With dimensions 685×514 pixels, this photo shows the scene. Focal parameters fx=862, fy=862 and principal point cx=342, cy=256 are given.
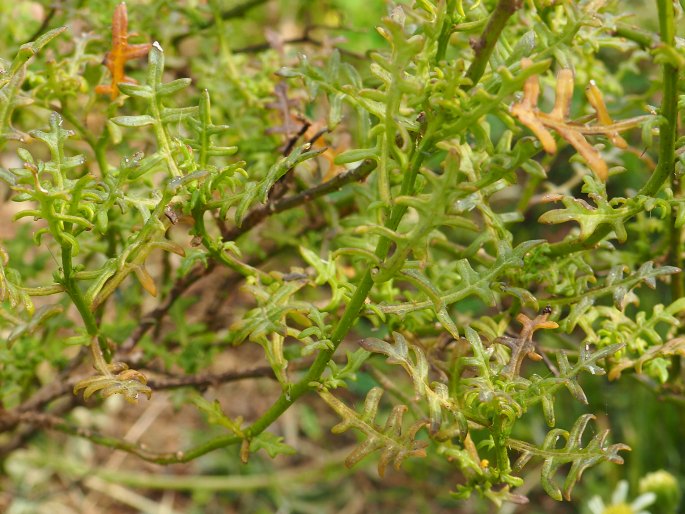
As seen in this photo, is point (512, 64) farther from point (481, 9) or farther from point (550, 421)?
point (550, 421)

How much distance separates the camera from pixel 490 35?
79cm

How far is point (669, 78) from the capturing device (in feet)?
2.69

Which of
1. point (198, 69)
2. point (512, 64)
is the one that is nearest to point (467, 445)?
point (512, 64)

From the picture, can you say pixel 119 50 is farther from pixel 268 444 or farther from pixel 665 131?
pixel 665 131

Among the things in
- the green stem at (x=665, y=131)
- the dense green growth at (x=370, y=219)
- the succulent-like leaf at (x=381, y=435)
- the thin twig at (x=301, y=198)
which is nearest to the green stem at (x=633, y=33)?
the dense green growth at (x=370, y=219)

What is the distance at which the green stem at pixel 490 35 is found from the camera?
2.48 feet

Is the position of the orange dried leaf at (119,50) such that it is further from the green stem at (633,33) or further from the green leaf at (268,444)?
the green stem at (633,33)

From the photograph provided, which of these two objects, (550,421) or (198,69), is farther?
(198,69)

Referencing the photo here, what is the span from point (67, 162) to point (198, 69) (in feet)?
2.10

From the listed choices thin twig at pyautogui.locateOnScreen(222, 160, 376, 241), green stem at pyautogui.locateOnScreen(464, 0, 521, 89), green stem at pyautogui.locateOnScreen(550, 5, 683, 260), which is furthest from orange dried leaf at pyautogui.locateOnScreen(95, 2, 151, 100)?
green stem at pyautogui.locateOnScreen(550, 5, 683, 260)

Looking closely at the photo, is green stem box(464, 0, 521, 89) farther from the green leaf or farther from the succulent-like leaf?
the green leaf

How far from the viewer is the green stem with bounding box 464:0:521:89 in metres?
0.76

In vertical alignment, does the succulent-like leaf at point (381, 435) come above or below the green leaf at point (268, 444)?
above

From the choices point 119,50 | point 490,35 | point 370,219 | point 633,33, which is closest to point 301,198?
point 370,219
